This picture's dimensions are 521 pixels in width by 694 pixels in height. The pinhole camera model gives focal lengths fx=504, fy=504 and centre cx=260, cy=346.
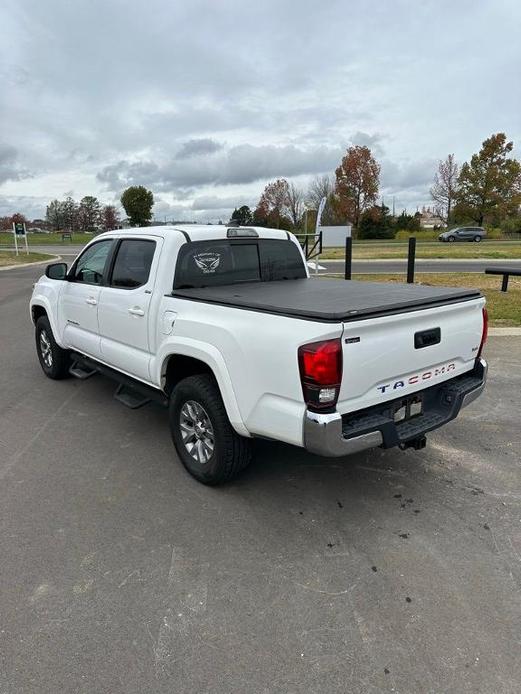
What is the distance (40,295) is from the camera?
6156 millimetres

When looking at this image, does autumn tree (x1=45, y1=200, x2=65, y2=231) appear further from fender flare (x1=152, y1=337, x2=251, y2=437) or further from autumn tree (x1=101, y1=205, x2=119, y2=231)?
fender flare (x1=152, y1=337, x2=251, y2=437)

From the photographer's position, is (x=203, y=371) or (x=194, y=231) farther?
(x=194, y=231)

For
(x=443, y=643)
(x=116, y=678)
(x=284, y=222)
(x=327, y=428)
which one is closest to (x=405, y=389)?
(x=327, y=428)

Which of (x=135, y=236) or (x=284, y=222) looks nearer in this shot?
(x=135, y=236)

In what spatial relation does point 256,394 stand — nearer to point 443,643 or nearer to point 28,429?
point 443,643

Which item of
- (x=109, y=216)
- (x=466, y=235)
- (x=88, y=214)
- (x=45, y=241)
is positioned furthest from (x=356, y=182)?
(x=88, y=214)

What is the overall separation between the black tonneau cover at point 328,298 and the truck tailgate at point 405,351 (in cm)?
5

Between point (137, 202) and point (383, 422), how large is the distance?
63993 millimetres

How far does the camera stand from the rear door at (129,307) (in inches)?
159

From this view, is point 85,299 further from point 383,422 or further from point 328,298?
point 383,422

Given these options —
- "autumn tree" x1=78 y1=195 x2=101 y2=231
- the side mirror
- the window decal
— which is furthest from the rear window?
"autumn tree" x1=78 y1=195 x2=101 y2=231

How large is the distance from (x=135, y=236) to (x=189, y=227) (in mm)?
519

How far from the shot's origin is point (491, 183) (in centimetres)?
4841

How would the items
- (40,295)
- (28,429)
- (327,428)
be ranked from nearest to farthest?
(327,428) < (28,429) < (40,295)
